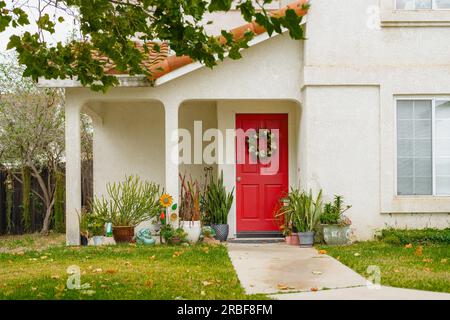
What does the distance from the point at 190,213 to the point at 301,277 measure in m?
4.15

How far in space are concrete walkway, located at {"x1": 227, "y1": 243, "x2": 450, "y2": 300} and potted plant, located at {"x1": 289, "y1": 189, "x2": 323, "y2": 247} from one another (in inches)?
13.7

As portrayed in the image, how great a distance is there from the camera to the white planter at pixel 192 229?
1128 cm

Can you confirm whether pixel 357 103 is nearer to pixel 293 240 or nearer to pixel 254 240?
pixel 293 240

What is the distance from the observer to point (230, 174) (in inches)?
502

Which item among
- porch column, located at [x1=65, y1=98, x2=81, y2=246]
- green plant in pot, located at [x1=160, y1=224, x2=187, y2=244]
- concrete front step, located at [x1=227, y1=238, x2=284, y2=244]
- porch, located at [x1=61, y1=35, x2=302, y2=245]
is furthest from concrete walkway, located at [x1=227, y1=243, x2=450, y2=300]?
porch column, located at [x1=65, y1=98, x2=81, y2=246]

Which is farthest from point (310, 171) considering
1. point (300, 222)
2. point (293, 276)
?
point (293, 276)

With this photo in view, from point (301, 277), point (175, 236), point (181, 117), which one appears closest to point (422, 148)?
point (175, 236)

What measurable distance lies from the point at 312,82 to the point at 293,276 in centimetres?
462

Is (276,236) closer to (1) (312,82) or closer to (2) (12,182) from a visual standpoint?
(1) (312,82)

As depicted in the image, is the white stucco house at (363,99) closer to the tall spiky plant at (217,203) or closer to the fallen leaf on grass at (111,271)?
the tall spiky plant at (217,203)

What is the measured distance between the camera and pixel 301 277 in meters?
7.74

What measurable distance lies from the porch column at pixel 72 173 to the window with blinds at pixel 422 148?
5884 mm

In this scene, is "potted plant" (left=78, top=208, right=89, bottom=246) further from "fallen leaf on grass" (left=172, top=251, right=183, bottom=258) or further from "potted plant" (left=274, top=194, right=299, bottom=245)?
"potted plant" (left=274, top=194, right=299, bottom=245)

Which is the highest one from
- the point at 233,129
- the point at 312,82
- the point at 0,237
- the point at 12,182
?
the point at 312,82
